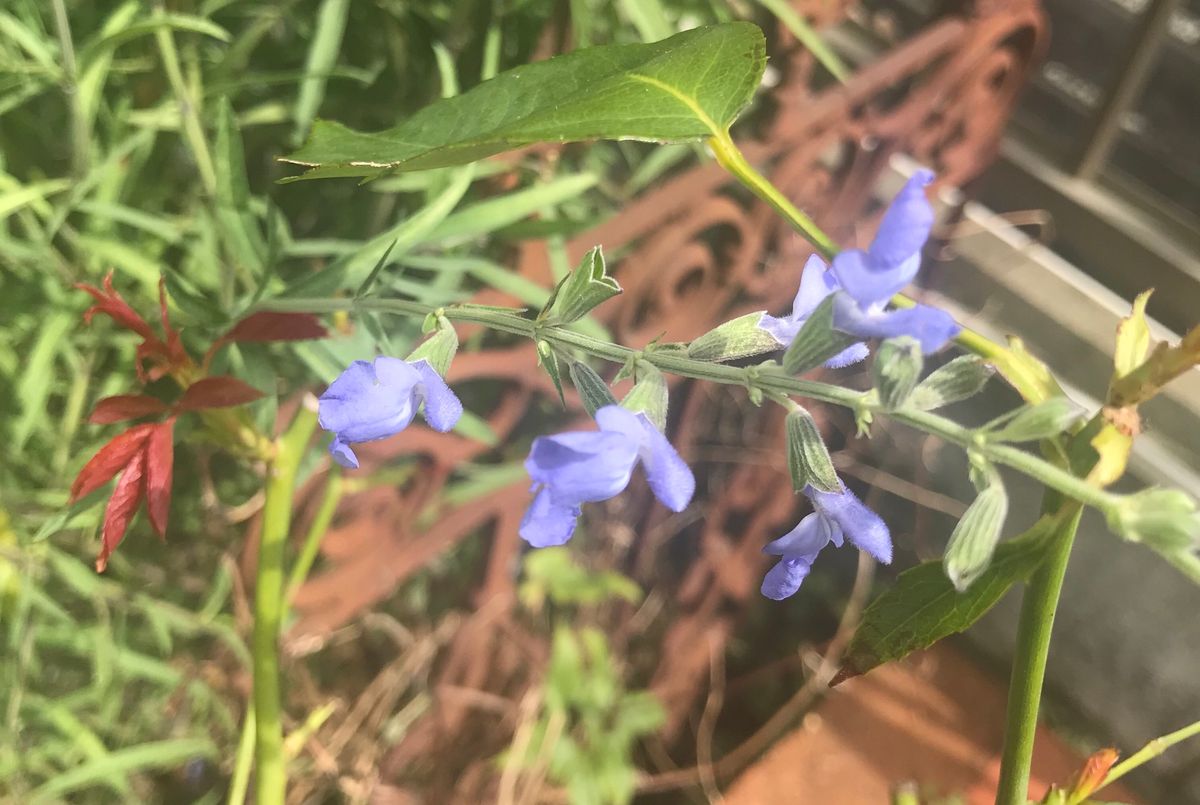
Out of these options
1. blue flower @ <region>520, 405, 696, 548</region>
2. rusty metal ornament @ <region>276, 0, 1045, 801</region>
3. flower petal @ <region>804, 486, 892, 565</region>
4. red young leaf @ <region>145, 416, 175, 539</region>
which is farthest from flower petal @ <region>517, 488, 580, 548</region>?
rusty metal ornament @ <region>276, 0, 1045, 801</region>

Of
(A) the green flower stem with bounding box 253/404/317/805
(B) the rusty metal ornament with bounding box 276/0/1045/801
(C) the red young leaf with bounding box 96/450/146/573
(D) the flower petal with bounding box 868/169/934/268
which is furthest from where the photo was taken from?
(B) the rusty metal ornament with bounding box 276/0/1045/801

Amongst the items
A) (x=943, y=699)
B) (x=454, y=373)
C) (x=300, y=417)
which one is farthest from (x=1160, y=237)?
(x=300, y=417)

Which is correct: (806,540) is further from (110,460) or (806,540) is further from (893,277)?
(110,460)

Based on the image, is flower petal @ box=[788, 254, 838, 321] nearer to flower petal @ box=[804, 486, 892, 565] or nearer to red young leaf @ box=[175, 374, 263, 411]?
flower petal @ box=[804, 486, 892, 565]

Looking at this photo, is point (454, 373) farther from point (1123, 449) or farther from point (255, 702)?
point (1123, 449)

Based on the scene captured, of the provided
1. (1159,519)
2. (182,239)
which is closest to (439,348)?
(1159,519)

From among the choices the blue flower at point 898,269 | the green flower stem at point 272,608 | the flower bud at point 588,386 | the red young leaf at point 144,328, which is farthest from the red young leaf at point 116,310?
the blue flower at point 898,269
